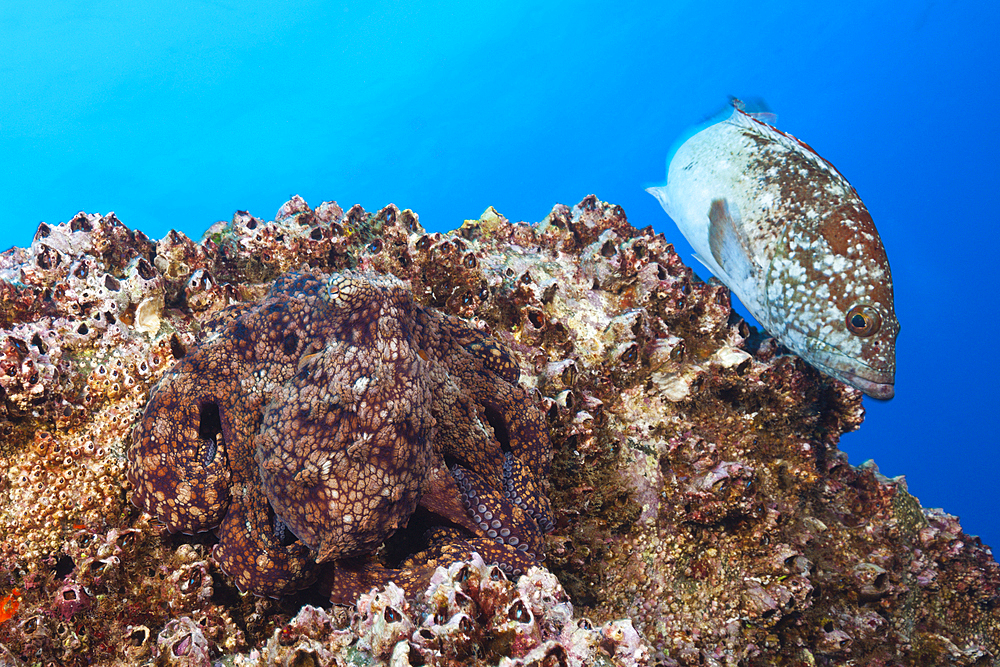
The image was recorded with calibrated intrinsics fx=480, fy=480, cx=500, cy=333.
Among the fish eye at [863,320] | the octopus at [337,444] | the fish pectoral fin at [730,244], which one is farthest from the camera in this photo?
the fish pectoral fin at [730,244]

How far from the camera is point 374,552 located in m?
1.76

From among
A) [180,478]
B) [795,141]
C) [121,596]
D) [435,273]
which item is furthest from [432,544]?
[795,141]

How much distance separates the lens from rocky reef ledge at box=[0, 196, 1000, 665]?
160cm

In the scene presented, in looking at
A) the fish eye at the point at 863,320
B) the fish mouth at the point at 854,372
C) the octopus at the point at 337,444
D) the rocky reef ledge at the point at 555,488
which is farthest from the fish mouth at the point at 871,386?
the octopus at the point at 337,444

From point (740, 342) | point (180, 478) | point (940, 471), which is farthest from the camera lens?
point (940, 471)

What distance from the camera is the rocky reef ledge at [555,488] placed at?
1600 millimetres

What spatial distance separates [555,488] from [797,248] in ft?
5.36

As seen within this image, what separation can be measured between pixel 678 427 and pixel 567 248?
144 centimetres

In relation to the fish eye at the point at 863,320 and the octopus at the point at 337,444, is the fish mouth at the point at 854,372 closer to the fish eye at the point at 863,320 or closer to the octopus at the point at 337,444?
the fish eye at the point at 863,320

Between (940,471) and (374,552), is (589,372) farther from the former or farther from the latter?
(940,471)

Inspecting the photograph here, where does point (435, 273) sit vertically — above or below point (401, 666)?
above

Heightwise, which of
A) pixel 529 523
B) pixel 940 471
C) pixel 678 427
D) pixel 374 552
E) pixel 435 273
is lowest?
pixel 374 552

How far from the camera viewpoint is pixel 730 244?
2514 millimetres

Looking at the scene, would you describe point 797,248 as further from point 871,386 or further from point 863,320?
point 871,386
